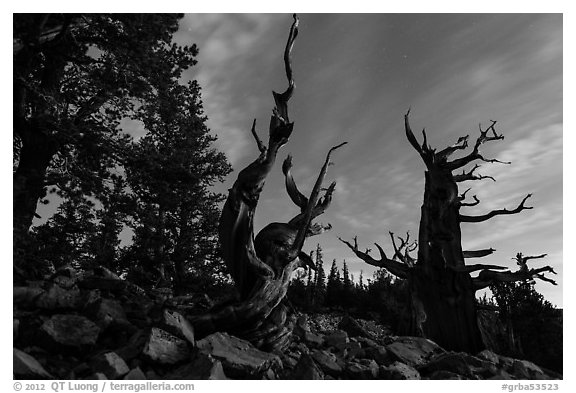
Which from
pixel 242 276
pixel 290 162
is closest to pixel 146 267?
pixel 290 162

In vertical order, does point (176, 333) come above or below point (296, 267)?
below

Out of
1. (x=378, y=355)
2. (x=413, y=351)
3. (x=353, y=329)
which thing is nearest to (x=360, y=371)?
(x=378, y=355)

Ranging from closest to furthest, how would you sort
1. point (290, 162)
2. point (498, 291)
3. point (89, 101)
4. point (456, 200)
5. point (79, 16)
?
point (79, 16) → point (290, 162) → point (89, 101) → point (456, 200) → point (498, 291)

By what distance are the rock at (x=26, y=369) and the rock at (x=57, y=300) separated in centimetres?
125

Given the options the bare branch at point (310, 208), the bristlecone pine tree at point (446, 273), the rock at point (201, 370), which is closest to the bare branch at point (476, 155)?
the bristlecone pine tree at point (446, 273)

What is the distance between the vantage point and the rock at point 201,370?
151 inches

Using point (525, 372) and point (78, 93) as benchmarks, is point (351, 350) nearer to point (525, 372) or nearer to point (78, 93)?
point (525, 372)

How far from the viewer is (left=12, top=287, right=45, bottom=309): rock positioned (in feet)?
15.7

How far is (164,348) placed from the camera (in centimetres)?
421

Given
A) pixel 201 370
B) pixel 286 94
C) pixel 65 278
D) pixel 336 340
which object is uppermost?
pixel 286 94

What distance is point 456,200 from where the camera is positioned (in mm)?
10398

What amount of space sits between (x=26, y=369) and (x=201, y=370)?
62.4 inches
